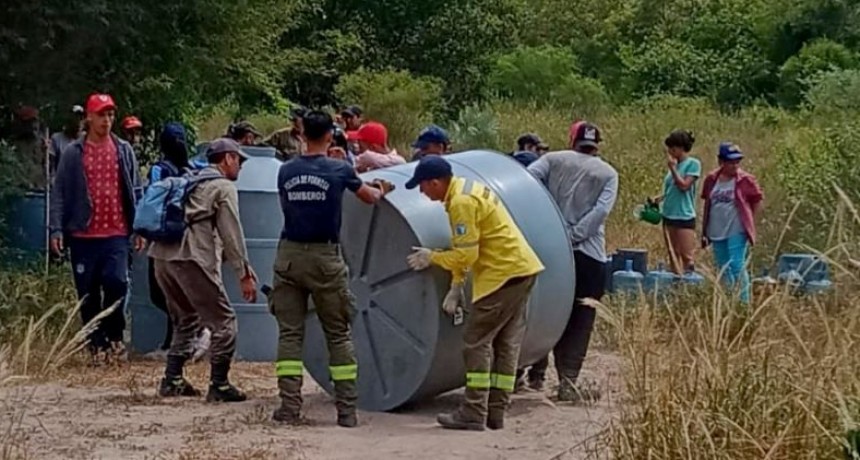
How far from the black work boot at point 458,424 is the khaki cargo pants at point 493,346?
2cm

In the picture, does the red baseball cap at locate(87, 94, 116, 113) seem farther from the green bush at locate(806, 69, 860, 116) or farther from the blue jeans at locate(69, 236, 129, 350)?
the green bush at locate(806, 69, 860, 116)

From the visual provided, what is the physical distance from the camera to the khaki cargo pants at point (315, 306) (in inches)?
328

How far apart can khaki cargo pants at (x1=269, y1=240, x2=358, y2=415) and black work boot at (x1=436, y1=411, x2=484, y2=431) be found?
0.54 metres

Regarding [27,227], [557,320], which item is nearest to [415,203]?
[557,320]

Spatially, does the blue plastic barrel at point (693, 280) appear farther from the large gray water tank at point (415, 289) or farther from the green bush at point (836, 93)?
the green bush at point (836, 93)

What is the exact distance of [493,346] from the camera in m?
8.47

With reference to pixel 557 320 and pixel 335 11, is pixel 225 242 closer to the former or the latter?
pixel 557 320

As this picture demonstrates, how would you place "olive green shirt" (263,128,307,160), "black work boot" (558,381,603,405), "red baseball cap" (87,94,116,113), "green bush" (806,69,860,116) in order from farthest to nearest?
"green bush" (806,69,860,116)
"olive green shirt" (263,128,307,160)
"red baseball cap" (87,94,116,113)
"black work boot" (558,381,603,405)

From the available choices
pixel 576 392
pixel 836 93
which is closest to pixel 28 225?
pixel 576 392

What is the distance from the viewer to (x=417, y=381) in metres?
8.77

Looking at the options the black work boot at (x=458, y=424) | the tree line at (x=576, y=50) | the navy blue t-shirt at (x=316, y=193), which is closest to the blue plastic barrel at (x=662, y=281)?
the black work boot at (x=458, y=424)

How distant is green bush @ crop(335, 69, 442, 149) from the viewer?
86.4 feet

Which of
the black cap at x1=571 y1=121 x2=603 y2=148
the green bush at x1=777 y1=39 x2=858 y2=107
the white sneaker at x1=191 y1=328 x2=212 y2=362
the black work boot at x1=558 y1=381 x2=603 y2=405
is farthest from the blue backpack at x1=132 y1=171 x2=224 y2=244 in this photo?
the green bush at x1=777 y1=39 x2=858 y2=107

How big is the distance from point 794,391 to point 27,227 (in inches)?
320
